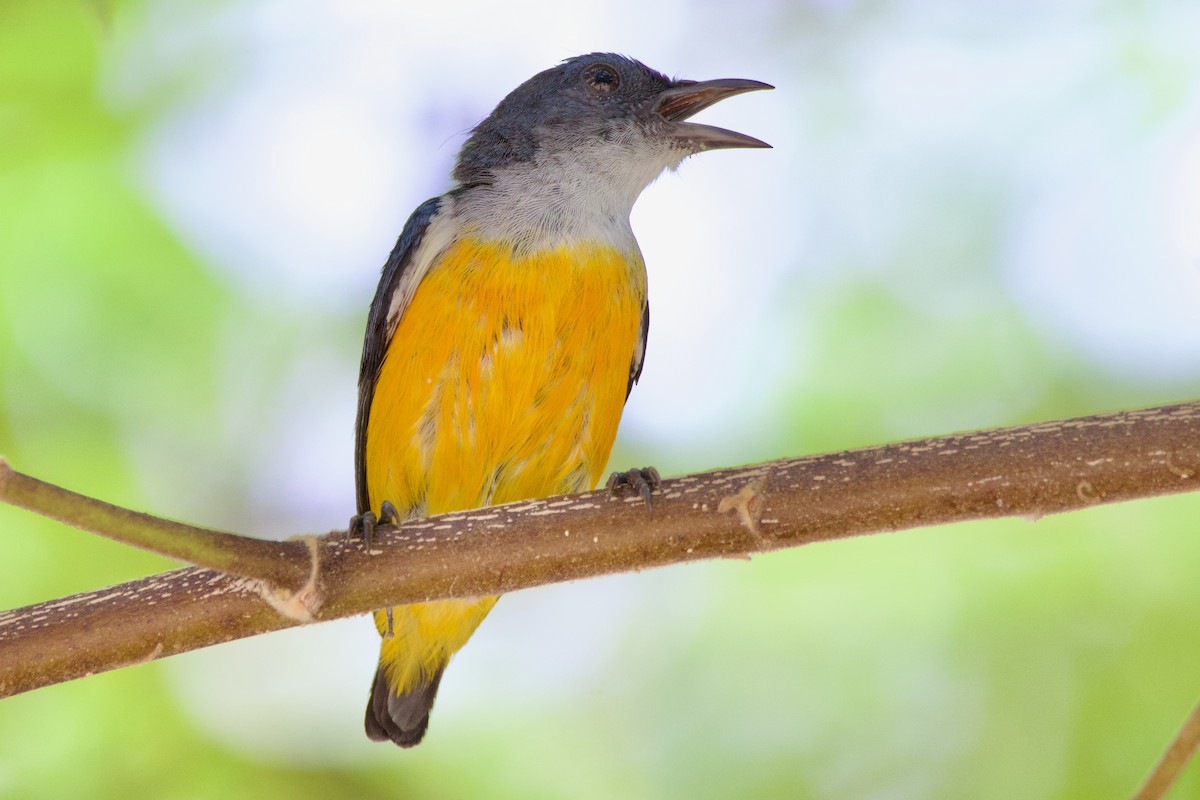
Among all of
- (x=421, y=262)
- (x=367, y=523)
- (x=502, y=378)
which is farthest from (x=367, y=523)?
(x=421, y=262)

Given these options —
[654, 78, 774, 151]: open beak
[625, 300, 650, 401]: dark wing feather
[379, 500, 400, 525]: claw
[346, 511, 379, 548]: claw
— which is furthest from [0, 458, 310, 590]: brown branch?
[654, 78, 774, 151]: open beak

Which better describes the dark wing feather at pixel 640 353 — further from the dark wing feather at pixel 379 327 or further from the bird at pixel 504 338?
the dark wing feather at pixel 379 327

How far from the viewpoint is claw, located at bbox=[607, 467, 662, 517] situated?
310cm

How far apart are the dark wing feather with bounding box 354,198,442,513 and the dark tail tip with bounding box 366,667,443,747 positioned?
84cm

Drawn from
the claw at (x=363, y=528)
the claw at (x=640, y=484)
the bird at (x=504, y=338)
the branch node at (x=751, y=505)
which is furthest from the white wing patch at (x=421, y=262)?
the branch node at (x=751, y=505)

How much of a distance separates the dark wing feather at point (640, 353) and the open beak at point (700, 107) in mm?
792

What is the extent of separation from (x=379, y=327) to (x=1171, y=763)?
364 centimetres

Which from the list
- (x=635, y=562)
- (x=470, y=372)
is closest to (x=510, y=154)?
(x=470, y=372)

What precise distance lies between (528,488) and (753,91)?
2.06 metres

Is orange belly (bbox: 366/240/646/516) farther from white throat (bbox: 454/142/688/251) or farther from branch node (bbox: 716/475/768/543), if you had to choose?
branch node (bbox: 716/475/768/543)

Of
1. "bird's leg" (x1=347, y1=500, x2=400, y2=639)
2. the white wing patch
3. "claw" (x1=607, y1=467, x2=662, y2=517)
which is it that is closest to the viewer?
"claw" (x1=607, y1=467, x2=662, y2=517)

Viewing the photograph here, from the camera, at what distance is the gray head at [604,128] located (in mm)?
5445

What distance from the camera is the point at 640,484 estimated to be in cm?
316

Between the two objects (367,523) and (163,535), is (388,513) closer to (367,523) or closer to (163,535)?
(367,523)
